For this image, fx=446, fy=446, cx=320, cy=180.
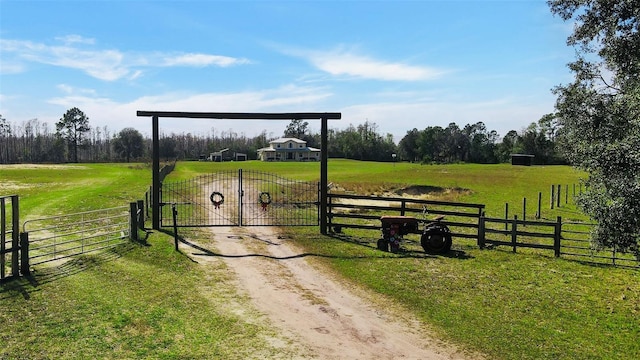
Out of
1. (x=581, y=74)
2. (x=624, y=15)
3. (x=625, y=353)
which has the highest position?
(x=624, y=15)

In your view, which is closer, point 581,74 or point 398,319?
point 398,319

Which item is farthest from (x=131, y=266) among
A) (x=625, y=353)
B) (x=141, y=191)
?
(x=141, y=191)

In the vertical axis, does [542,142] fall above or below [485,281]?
above

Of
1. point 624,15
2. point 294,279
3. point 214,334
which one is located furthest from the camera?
point 294,279

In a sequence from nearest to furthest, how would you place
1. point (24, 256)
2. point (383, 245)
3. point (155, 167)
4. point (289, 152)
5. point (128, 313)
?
1. point (128, 313)
2. point (24, 256)
3. point (383, 245)
4. point (155, 167)
5. point (289, 152)

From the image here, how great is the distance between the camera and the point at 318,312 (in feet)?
31.9

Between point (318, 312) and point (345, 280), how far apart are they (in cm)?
247

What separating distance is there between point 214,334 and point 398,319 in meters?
3.81

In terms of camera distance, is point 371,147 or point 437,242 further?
point 371,147

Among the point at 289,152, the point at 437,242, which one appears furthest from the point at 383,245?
the point at 289,152

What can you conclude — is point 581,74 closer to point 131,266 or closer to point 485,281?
point 485,281

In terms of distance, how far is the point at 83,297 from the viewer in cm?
974

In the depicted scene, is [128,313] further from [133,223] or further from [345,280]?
[133,223]

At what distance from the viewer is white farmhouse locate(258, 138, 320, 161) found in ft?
337
